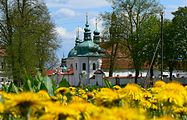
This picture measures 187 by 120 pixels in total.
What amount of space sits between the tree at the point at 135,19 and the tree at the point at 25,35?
14625 mm

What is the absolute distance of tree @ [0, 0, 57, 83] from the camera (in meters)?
49.0

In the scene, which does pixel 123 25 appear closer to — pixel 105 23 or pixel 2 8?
pixel 105 23

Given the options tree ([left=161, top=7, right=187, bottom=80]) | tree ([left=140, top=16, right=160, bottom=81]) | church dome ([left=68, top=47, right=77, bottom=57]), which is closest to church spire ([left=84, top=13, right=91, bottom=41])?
church dome ([left=68, top=47, right=77, bottom=57])

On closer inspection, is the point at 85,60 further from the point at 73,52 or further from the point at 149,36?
the point at 149,36

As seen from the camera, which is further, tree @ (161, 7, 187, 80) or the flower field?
tree @ (161, 7, 187, 80)

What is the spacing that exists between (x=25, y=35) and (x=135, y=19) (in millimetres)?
20853

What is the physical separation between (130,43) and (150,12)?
4.83 meters

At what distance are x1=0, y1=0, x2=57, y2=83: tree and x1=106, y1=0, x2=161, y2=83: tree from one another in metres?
14.6

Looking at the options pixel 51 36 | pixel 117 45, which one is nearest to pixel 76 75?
pixel 117 45

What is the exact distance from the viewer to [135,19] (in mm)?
Result: 66375

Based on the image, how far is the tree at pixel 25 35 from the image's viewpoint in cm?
4897

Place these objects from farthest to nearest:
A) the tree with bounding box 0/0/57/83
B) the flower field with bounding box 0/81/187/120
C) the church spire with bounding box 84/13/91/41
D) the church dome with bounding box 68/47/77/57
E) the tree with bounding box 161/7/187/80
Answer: the church dome with bounding box 68/47/77/57, the church spire with bounding box 84/13/91/41, the tree with bounding box 161/7/187/80, the tree with bounding box 0/0/57/83, the flower field with bounding box 0/81/187/120

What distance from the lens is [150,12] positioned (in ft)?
220

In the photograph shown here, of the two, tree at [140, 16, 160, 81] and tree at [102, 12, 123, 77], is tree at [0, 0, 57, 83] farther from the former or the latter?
tree at [140, 16, 160, 81]
